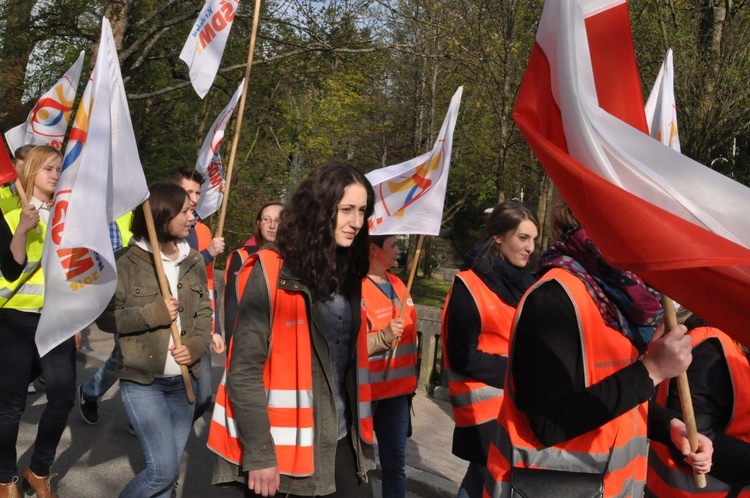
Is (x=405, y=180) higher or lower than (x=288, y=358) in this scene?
higher

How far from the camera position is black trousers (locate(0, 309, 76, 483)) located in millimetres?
4691

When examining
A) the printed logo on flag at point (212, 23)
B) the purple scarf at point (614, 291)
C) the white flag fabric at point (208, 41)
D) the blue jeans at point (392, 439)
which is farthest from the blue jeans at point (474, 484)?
the printed logo on flag at point (212, 23)

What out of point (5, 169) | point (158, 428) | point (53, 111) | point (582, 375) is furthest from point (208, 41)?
point (582, 375)

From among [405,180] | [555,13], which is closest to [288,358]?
[555,13]

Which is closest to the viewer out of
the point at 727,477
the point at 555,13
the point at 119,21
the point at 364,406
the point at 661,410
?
the point at 555,13

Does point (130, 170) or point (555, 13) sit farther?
point (130, 170)

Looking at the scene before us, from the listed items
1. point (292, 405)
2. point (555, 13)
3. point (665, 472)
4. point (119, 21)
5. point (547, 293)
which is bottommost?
point (665, 472)

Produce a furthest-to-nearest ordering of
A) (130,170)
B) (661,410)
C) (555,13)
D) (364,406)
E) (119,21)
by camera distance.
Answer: (119,21), (130,170), (364,406), (661,410), (555,13)

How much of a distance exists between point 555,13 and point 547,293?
81 cm

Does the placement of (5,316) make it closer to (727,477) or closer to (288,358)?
(288,358)

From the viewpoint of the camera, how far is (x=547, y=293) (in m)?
2.43

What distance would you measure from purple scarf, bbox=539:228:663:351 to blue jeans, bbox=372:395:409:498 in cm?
230

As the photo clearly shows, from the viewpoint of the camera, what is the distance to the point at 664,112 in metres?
4.30

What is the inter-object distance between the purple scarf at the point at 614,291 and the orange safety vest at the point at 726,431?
619 millimetres
